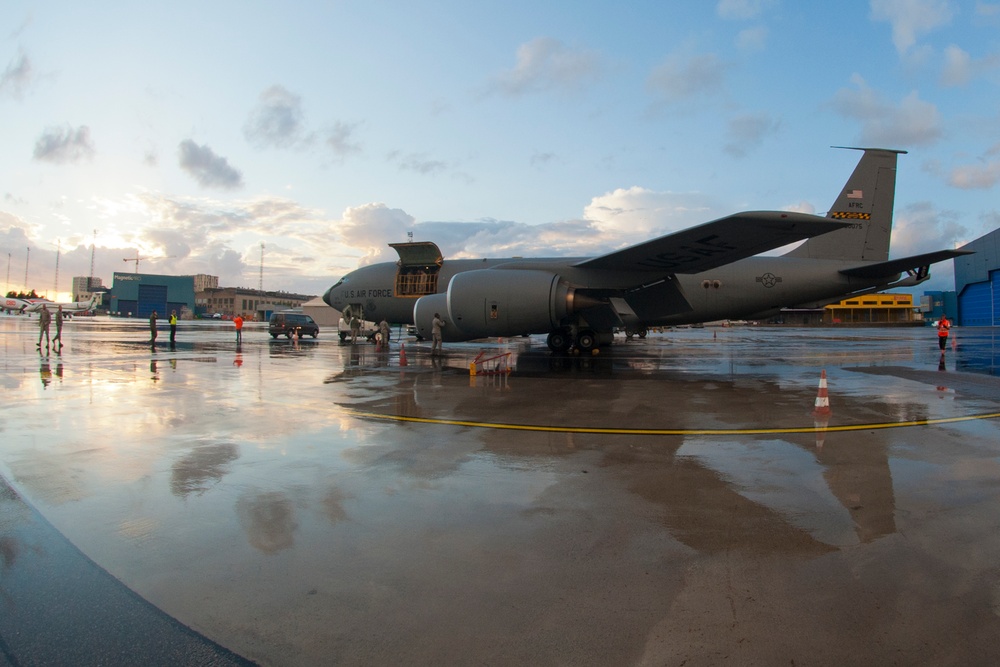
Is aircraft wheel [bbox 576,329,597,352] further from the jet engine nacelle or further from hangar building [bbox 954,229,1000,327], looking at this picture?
hangar building [bbox 954,229,1000,327]

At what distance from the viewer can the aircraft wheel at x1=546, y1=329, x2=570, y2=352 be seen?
61.9 ft

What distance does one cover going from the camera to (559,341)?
1903 centimetres

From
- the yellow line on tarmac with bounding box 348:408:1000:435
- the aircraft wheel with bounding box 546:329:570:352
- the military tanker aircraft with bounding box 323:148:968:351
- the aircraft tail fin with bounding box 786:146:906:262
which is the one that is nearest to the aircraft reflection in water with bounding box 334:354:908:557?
the yellow line on tarmac with bounding box 348:408:1000:435

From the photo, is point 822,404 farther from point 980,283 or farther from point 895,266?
point 980,283

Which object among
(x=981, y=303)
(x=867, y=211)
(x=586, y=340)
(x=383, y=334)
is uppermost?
(x=981, y=303)

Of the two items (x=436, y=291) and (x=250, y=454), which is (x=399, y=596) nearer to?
(x=250, y=454)

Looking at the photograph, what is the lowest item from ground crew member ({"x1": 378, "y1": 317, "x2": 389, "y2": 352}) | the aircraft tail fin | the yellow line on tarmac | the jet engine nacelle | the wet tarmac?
the wet tarmac

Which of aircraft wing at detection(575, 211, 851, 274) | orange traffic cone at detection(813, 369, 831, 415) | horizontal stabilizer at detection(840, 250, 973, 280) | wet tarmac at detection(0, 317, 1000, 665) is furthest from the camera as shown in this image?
horizontal stabilizer at detection(840, 250, 973, 280)

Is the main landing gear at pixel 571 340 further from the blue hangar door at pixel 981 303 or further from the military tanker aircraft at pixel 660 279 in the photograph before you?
the blue hangar door at pixel 981 303

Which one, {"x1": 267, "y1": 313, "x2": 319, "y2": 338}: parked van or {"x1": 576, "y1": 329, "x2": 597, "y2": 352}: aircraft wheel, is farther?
{"x1": 267, "y1": 313, "x2": 319, "y2": 338}: parked van

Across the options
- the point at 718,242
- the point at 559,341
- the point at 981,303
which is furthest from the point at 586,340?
the point at 981,303

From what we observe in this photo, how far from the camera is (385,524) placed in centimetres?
380

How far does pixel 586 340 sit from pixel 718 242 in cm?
692

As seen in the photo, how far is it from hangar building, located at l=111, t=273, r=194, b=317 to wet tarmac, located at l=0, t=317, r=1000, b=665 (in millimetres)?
138138
